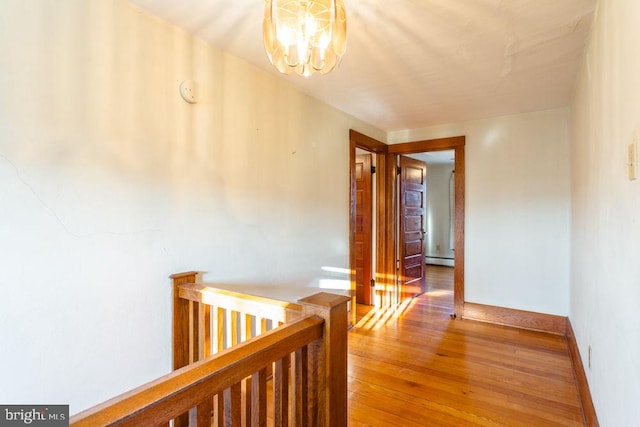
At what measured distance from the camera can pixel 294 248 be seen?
262 cm

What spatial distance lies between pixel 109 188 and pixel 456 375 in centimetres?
251

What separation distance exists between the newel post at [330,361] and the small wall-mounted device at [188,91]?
1332mm

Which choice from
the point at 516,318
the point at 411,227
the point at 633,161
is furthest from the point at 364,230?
the point at 633,161

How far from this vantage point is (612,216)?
133 centimetres

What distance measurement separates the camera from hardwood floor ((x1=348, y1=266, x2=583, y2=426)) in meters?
1.92

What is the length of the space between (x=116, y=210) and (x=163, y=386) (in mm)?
1035

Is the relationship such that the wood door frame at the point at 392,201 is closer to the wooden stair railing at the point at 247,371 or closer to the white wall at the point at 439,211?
the wooden stair railing at the point at 247,371

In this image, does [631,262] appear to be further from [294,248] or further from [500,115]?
[500,115]

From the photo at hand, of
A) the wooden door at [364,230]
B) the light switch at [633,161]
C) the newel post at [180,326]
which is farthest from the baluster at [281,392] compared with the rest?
the wooden door at [364,230]

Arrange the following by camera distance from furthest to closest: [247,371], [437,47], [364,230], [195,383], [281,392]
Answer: [364,230] < [437,47] < [281,392] < [247,371] < [195,383]

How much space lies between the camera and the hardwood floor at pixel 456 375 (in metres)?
1.92

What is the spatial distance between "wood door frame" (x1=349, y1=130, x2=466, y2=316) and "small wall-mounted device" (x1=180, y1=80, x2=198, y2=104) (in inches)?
74.0

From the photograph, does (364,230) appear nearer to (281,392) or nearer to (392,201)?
(392,201)

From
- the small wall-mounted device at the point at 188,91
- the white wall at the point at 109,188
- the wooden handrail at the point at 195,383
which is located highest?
the small wall-mounted device at the point at 188,91
